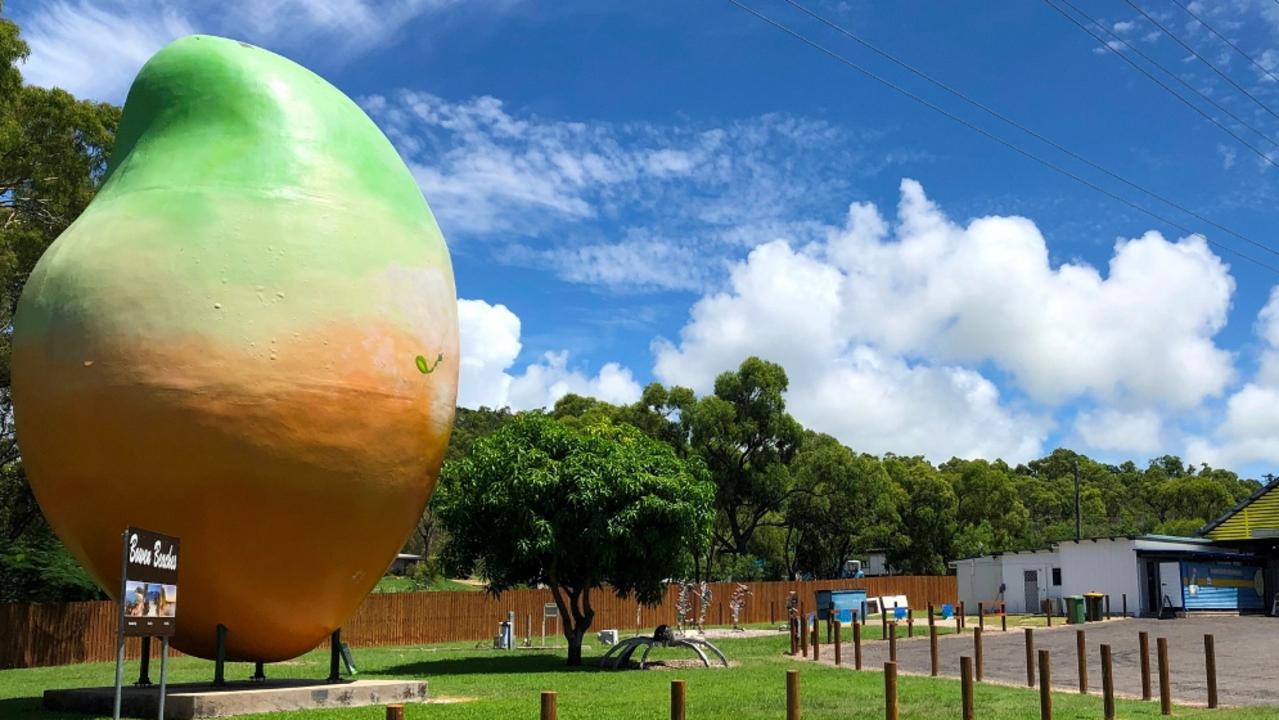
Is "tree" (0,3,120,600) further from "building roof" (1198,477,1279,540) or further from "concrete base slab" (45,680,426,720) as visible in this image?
"building roof" (1198,477,1279,540)

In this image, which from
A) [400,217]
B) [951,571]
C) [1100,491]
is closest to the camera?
[400,217]

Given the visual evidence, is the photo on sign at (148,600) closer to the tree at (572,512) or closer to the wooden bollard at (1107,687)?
the wooden bollard at (1107,687)

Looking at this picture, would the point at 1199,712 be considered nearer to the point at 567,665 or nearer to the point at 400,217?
the point at 400,217

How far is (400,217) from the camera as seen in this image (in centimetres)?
1414

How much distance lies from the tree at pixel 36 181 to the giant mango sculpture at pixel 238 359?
14994 mm

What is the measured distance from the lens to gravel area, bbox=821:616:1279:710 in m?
17.9

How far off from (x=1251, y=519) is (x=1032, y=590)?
9.03 metres

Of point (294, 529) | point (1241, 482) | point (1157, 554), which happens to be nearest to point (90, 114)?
point (294, 529)

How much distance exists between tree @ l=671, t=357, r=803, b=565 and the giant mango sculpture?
41.0m

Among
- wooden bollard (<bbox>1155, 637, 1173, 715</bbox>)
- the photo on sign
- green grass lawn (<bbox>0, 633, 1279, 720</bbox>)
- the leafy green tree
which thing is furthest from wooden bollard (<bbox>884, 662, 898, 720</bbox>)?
the leafy green tree

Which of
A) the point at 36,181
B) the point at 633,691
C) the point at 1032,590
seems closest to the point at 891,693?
the point at 633,691

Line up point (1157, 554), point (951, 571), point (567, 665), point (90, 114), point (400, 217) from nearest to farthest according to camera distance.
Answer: point (400, 217) < point (567, 665) < point (90, 114) < point (1157, 554) < point (951, 571)

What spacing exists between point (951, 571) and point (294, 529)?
195ft

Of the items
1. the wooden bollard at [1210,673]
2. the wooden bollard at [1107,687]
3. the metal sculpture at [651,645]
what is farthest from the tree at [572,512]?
the wooden bollard at [1210,673]
